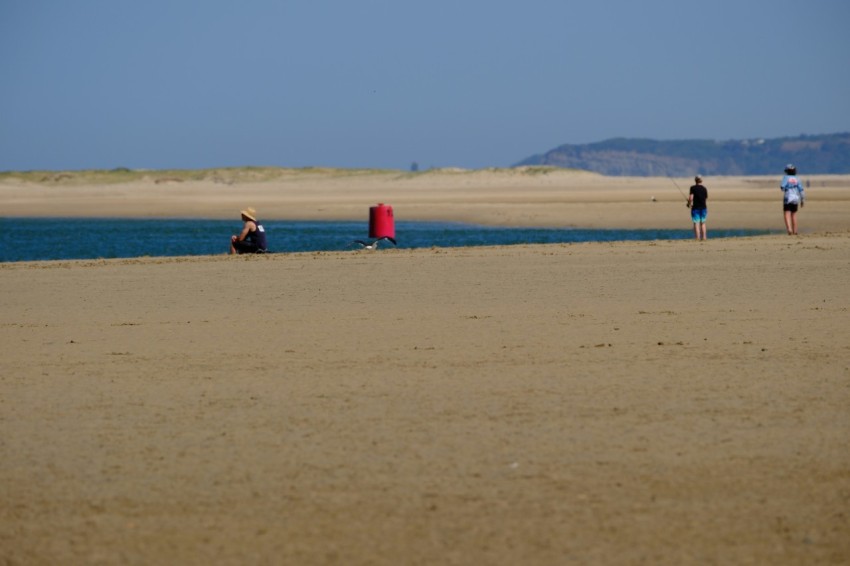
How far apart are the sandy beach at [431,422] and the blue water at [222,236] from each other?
34.3ft

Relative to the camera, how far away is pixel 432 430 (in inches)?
249

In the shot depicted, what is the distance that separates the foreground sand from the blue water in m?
12.0

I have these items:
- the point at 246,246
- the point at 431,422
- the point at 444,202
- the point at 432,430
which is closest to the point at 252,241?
the point at 246,246

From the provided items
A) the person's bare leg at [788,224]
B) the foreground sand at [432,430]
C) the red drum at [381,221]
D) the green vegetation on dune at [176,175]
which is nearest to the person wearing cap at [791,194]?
the person's bare leg at [788,224]

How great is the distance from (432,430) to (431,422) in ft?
0.59

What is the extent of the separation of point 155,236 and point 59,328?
64.4 feet

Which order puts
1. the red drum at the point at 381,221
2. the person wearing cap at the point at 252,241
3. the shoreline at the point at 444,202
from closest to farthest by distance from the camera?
1. the person wearing cap at the point at 252,241
2. the red drum at the point at 381,221
3. the shoreline at the point at 444,202

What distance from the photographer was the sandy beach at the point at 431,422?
4809 millimetres

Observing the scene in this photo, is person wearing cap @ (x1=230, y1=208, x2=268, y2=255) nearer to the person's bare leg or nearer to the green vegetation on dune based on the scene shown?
the person's bare leg

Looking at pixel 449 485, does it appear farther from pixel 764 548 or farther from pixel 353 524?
pixel 764 548

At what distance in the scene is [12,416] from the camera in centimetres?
687

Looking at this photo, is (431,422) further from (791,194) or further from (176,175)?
(176,175)

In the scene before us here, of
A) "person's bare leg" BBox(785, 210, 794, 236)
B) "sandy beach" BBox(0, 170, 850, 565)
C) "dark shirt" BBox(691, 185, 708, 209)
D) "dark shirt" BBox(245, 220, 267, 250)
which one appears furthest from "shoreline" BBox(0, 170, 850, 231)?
"sandy beach" BBox(0, 170, 850, 565)

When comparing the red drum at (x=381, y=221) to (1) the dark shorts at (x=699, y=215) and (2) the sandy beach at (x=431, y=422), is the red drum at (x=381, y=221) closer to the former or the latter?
(1) the dark shorts at (x=699, y=215)
